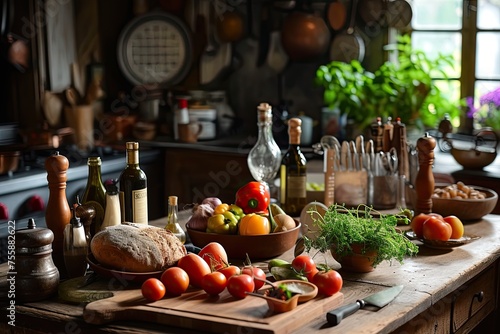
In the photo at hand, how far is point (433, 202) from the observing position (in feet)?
9.30

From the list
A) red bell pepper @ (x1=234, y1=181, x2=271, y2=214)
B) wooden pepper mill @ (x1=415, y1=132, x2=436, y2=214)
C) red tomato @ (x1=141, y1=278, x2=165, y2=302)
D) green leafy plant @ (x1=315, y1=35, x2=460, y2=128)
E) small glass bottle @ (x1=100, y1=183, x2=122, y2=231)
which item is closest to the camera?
red tomato @ (x1=141, y1=278, x2=165, y2=302)

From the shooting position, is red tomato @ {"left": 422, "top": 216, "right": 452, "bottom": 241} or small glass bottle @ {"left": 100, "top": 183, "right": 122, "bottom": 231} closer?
small glass bottle @ {"left": 100, "top": 183, "right": 122, "bottom": 231}

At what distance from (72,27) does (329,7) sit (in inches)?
63.0

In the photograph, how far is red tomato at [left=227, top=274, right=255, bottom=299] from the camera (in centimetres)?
187

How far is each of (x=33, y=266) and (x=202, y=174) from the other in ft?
8.22

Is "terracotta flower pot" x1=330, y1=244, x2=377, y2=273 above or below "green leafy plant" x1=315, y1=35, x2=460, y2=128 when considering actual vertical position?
below

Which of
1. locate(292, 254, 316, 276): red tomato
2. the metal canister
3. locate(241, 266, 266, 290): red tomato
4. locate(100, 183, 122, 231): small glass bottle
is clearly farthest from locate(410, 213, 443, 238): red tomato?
the metal canister

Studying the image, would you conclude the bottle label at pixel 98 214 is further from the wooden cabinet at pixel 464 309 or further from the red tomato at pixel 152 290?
the wooden cabinet at pixel 464 309

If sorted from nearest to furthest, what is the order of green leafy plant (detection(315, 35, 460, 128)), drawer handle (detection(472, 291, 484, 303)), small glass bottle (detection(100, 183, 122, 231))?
small glass bottle (detection(100, 183, 122, 231)) < drawer handle (detection(472, 291, 484, 303)) < green leafy plant (detection(315, 35, 460, 128))

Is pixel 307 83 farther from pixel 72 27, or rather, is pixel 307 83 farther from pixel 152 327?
pixel 152 327

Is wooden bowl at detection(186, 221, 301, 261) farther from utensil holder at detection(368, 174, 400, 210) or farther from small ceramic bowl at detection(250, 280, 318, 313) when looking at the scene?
utensil holder at detection(368, 174, 400, 210)

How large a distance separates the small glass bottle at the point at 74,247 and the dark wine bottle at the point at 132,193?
23 centimetres

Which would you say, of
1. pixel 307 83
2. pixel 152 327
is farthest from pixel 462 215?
pixel 307 83

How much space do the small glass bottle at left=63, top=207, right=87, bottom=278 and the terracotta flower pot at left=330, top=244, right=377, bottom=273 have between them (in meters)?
0.69
